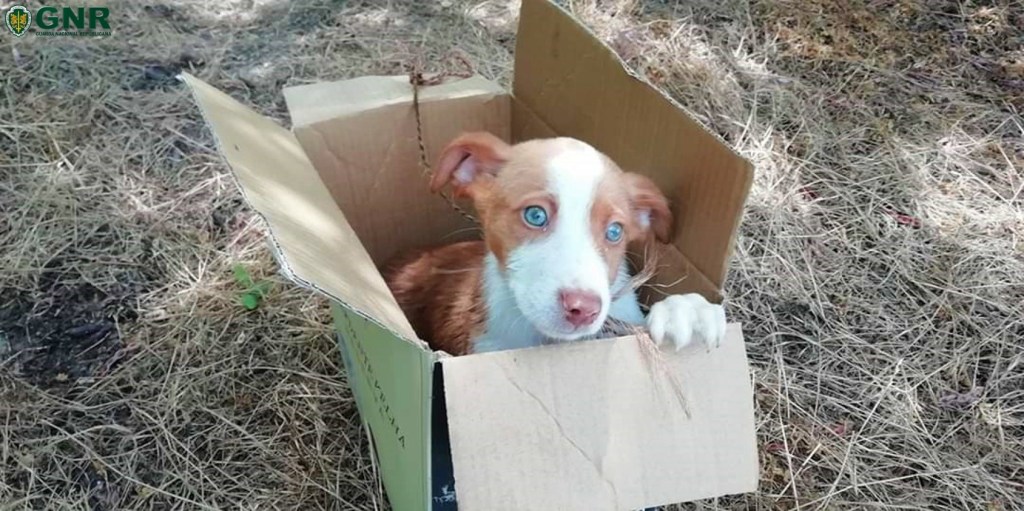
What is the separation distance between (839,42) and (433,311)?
2.35 m

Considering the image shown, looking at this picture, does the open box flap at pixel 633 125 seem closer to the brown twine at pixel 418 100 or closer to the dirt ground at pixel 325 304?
the brown twine at pixel 418 100

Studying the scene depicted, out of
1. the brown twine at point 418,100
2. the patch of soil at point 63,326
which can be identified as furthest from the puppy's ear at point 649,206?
the patch of soil at point 63,326

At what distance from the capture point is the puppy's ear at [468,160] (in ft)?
5.96

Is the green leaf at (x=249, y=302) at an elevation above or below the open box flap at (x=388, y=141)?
below

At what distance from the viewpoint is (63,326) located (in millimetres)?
2354

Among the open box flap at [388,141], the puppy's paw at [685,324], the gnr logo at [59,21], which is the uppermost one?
the puppy's paw at [685,324]

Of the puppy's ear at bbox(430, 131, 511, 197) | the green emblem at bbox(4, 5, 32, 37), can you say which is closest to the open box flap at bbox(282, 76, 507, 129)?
the puppy's ear at bbox(430, 131, 511, 197)

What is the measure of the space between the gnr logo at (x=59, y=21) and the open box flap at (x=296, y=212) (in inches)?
87.5

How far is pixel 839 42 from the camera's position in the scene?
140 inches

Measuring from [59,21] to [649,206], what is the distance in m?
2.93

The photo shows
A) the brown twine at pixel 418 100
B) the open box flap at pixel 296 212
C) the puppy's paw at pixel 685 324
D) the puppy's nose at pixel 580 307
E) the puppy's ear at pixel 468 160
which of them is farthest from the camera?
the brown twine at pixel 418 100

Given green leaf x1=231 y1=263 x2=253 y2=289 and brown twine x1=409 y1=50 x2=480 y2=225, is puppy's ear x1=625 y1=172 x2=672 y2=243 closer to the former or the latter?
brown twine x1=409 y1=50 x2=480 y2=225

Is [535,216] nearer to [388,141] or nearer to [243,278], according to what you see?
[388,141]

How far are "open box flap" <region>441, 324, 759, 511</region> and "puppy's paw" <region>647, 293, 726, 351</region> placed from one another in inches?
0.7
